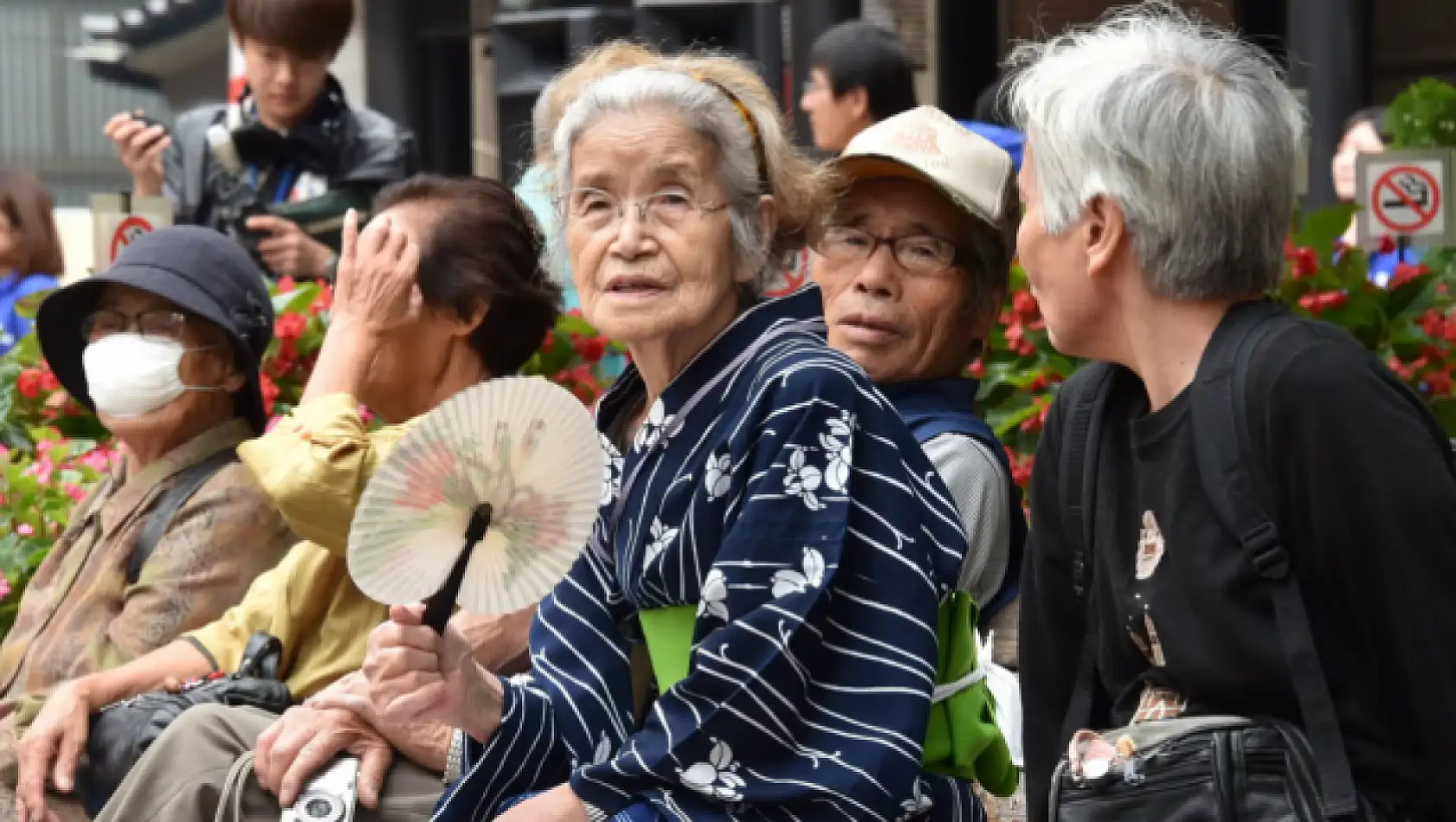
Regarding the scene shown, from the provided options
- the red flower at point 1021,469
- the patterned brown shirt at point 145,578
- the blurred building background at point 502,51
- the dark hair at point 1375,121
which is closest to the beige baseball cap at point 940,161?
the blurred building background at point 502,51

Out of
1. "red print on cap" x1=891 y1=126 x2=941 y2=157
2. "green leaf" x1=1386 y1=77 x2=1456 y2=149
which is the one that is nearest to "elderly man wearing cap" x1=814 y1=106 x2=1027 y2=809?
"red print on cap" x1=891 y1=126 x2=941 y2=157

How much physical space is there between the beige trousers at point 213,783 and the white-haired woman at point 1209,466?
1.22 meters

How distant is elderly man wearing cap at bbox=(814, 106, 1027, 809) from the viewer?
469 cm

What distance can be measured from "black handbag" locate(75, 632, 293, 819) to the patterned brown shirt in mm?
275

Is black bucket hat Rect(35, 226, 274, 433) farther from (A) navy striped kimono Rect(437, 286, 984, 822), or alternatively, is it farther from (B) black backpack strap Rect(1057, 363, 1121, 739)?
(B) black backpack strap Rect(1057, 363, 1121, 739)

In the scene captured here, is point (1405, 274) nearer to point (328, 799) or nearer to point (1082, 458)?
point (1082, 458)

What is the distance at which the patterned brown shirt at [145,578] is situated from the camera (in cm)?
523

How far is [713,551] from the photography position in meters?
3.67

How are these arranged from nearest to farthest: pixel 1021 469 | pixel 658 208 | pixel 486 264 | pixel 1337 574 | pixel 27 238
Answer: pixel 1337 574, pixel 658 208, pixel 486 264, pixel 1021 469, pixel 27 238

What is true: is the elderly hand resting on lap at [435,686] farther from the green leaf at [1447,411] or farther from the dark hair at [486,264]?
the green leaf at [1447,411]

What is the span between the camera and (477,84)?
661 inches

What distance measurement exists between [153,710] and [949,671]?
5.96ft

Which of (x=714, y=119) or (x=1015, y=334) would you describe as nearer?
(x=714, y=119)

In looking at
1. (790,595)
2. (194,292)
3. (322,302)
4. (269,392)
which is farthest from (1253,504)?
(322,302)
